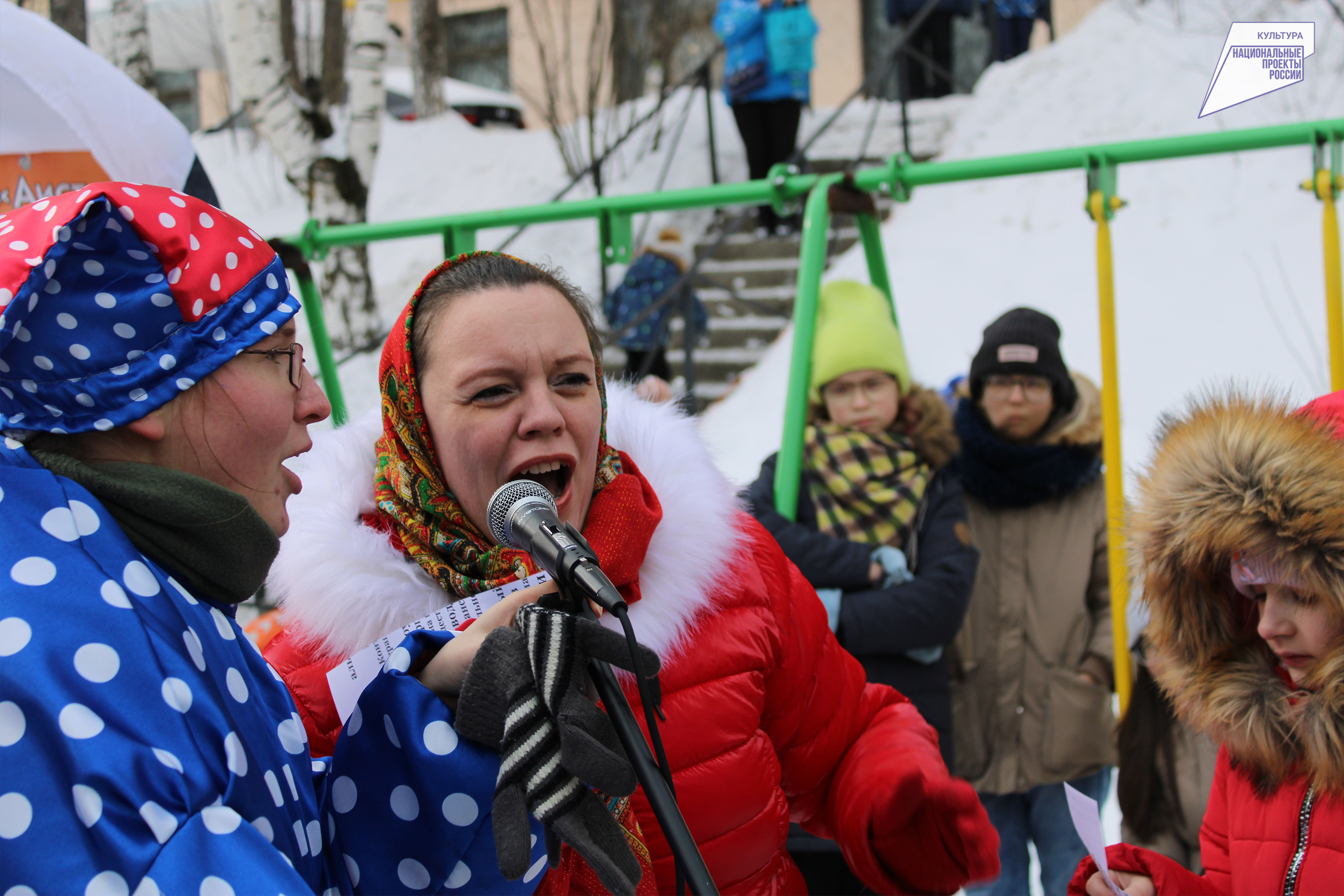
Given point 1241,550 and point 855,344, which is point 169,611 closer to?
point 1241,550

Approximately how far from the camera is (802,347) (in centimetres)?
306

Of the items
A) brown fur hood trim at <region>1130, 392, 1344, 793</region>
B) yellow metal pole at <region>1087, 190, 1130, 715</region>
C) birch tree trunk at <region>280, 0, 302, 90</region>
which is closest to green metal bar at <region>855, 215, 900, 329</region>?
yellow metal pole at <region>1087, 190, 1130, 715</region>

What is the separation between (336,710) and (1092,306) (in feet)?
→ 19.9

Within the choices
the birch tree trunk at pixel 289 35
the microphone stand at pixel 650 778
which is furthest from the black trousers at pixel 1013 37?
the microphone stand at pixel 650 778

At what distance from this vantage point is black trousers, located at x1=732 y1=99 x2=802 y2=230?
8023 millimetres

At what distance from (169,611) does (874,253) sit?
9.46 ft

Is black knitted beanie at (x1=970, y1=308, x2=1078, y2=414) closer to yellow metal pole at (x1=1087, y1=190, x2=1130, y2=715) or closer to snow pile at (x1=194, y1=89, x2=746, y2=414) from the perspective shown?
yellow metal pole at (x1=1087, y1=190, x2=1130, y2=715)

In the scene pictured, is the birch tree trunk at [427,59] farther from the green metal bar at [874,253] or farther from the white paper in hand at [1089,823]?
the white paper in hand at [1089,823]

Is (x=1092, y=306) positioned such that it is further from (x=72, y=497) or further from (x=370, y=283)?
(x=72, y=497)

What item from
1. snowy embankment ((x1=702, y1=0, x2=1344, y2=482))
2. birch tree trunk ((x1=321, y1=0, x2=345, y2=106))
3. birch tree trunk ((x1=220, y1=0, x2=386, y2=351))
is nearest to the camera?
snowy embankment ((x1=702, y1=0, x2=1344, y2=482))

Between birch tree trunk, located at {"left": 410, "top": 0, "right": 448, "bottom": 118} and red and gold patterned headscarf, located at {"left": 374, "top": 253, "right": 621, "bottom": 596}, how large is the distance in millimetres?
12576

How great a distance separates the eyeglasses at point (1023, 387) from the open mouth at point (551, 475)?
186cm

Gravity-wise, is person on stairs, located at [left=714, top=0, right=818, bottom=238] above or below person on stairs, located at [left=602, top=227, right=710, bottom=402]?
above

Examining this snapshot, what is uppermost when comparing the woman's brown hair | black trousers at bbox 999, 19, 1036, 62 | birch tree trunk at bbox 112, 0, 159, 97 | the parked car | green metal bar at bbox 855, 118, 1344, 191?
the parked car
